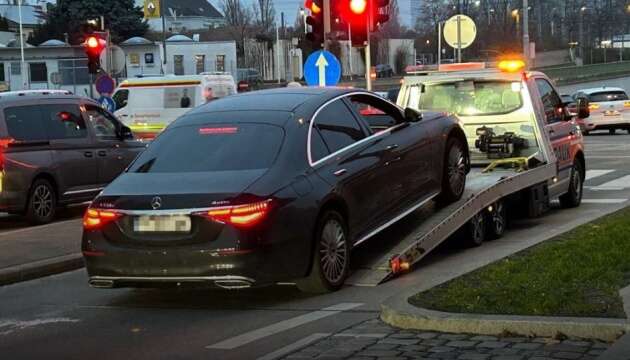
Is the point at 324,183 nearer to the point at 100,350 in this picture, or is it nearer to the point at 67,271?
the point at 100,350

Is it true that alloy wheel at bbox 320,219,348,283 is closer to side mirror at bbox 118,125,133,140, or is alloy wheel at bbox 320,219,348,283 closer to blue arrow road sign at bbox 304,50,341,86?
side mirror at bbox 118,125,133,140

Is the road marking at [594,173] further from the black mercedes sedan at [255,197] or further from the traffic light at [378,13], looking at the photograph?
the black mercedes sedan at [255,197]

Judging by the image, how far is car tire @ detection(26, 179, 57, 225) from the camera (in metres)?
12.7

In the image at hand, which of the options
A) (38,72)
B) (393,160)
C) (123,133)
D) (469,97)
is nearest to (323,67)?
(123,133)

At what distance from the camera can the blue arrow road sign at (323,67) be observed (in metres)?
16.2

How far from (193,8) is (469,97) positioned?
133199mm

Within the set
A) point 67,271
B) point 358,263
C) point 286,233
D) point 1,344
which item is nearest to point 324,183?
point 286,233

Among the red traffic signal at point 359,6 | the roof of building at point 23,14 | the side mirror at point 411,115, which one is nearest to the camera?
the side mirror at point 411,115

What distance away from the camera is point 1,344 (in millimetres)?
6410

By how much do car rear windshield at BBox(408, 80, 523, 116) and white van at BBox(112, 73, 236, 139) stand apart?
526 inches

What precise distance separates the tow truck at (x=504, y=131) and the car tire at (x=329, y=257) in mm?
2580

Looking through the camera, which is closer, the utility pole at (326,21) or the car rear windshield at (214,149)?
Result: the car rear windshield at (214,149)

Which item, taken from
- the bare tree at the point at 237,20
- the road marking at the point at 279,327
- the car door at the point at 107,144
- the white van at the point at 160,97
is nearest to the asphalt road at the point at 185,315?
the road marking at the point at 279,327

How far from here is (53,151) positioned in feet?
42.9
